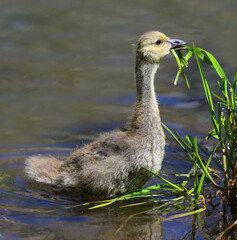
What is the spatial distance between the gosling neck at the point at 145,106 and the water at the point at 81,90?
821 millimetres

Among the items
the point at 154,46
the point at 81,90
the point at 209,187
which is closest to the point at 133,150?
the point at 209,187

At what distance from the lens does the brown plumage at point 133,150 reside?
619cm

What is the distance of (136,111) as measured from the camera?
20.8 feet

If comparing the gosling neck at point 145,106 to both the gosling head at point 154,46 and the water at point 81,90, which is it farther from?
the water at point 81,90

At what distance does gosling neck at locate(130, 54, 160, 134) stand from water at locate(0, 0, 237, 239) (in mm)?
821

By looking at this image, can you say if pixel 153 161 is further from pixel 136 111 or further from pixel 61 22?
pixel 61 22

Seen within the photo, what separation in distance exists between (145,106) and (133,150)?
1.60ft

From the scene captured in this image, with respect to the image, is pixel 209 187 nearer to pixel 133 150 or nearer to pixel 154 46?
pixel 133 150

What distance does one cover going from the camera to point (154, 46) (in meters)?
6.44

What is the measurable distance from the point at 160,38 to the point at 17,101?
→ 2.93m

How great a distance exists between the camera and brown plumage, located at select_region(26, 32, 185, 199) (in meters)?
6.19

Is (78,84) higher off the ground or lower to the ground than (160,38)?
lower

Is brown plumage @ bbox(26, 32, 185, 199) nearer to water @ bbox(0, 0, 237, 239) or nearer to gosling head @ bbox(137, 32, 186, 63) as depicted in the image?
gosling head @ bbox(137, 32, 186, 63)

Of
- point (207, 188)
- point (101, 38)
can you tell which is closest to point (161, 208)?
point (207, 188)
